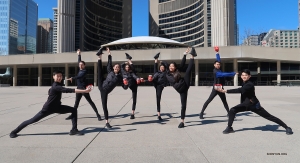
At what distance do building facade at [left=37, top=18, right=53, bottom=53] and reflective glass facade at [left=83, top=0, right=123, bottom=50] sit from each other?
93873 mm

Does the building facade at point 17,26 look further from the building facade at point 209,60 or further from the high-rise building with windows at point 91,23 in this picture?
the building facade at point 209,60

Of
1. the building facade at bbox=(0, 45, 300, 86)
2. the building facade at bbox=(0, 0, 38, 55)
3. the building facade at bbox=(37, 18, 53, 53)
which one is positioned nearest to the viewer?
the building facade at bbox=(0, 45, 300, 86)

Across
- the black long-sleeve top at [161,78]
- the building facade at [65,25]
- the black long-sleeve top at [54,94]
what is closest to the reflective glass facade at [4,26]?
the building facade at [65,25]

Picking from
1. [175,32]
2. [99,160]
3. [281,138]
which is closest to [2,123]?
[99,160]

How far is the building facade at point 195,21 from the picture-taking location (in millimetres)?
67812

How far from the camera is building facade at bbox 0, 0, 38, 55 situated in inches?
4670

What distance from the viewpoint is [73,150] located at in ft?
A: 11.6

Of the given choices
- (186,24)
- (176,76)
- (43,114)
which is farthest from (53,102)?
(186,24)

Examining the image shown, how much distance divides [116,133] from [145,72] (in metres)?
45.2

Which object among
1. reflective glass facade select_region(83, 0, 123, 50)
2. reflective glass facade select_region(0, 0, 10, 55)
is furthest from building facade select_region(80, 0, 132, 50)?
reflective glass facade select_region(0, 0, 10, 55)

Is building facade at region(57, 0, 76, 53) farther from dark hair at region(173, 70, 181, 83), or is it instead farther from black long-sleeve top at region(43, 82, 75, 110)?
dark hair at region(173, 70, 181, 83)

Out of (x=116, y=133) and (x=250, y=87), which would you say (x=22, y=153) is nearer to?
(x=116, y=133)

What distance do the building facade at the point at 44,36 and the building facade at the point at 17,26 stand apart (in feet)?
98.3

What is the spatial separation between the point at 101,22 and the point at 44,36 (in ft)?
350
